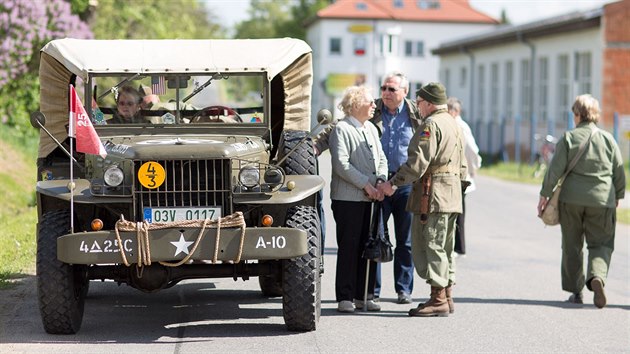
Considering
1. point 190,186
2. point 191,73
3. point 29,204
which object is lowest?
point 29,204

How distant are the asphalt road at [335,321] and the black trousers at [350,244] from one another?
24cm

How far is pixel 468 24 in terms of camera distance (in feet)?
365

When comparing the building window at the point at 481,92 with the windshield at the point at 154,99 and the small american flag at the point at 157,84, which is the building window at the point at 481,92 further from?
the small american flag at the point at 157,84

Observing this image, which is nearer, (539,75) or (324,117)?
(324,117)

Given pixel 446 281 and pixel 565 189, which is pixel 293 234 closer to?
pixel 446 281

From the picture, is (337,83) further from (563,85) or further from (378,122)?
(378,122)

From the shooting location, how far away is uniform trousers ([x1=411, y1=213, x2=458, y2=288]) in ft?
33.9

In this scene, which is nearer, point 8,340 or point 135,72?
point 8,340

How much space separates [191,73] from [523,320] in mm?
3421

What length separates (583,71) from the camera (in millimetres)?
39781

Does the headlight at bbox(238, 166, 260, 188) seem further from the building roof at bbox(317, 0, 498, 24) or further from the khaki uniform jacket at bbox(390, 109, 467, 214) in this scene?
the building roof at bbox(317, 0, 498, 24)

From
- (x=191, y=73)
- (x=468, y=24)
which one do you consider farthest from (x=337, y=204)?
(x=468, y=24)

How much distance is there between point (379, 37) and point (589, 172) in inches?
3855

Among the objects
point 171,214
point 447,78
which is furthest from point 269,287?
point 447,78
